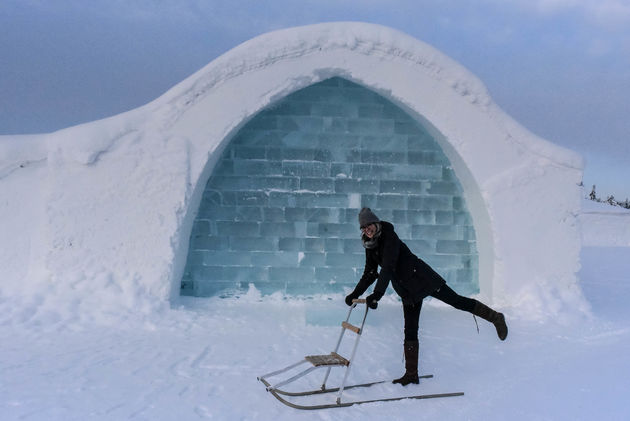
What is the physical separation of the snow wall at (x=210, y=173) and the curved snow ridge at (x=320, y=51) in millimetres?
14

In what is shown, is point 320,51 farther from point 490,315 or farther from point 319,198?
point 490,315

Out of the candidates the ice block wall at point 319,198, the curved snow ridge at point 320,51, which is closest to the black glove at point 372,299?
the ice block wall at point 319,198

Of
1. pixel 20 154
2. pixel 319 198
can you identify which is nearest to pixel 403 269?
pixel 319 198

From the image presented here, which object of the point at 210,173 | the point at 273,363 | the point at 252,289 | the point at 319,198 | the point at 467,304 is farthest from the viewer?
the point at 319,198

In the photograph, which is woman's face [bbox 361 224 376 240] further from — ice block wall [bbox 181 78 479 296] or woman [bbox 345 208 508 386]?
ice block wall [bbox 181 78 479 296]

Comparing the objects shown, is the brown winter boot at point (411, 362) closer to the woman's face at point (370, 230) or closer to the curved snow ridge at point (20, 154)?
the woman's face at point (370, 230)

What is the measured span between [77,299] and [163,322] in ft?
3.48

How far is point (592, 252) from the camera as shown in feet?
51.3

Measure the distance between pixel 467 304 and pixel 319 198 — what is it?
3346 millimetres

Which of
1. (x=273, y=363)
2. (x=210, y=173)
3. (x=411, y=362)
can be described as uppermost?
(x=210, y=173)

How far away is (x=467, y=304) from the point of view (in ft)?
14.3

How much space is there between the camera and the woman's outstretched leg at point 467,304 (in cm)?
429

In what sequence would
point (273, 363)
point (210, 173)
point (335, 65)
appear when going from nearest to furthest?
point (273, 363), point (335, 65), point (210, 173)

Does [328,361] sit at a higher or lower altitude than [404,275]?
lower
